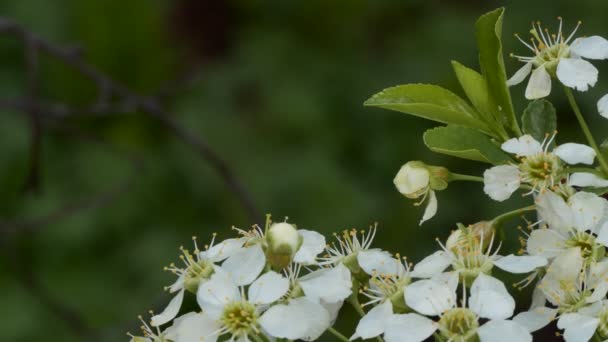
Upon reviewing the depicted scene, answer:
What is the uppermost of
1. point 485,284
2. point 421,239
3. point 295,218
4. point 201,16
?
point 201,16

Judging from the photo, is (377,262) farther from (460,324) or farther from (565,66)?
(565,66)

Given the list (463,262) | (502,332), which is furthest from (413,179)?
(502,332)

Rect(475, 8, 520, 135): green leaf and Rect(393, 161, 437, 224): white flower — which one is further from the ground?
Rect(475, 8, 520, 135): green leaf

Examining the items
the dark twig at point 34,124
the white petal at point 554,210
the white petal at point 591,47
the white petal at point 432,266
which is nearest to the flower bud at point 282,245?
the white petal at point 432,266

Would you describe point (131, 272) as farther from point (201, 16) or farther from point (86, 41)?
point (201, 16)

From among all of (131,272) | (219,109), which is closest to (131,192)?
(131,272)

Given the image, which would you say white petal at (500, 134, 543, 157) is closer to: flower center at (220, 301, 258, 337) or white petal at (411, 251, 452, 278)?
white petal at (411, 251, 452, 278)

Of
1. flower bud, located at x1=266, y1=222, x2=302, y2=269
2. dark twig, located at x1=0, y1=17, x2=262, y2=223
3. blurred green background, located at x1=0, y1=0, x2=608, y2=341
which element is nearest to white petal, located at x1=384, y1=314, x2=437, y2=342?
flower bud, located at x1=266, y1=222, x2=302, y2=269
